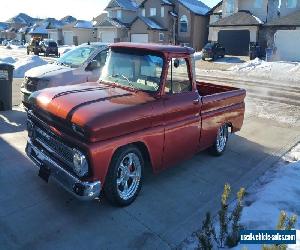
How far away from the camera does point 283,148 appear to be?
306 inches

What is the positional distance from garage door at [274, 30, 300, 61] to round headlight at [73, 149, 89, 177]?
30102 millimetres

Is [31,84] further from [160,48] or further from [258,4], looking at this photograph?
[258,4]

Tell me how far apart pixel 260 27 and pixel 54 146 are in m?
33.4

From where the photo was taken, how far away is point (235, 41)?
3562cm

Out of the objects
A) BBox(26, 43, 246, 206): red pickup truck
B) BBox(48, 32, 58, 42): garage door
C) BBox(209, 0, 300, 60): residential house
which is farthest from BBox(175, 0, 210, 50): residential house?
BBox(26, 43, 246, 206): red pickup truck

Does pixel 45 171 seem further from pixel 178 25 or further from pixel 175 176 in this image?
pixel 178 25

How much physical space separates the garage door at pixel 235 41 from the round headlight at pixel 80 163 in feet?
109

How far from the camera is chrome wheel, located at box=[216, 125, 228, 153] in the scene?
6859 mm

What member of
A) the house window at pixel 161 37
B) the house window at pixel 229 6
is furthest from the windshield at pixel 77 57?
the house window at pixel 161 37

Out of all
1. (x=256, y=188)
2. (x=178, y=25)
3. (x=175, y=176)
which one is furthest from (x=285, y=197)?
(x=178, y=25)

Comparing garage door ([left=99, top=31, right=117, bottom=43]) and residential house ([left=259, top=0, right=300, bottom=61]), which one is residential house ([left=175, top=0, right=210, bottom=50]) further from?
residential house ([left=259, top=0, right=300, bottom=61])

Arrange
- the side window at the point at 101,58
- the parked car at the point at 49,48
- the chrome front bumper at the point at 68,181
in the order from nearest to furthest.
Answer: the chrome front bumper at the point at 68,181, the side window at the point at 101,58, the parked car at the point at 49,48

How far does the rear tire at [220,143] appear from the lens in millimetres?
6800

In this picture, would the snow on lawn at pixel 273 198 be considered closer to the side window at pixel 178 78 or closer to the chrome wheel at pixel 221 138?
the chrome wheel at pixel 221 138
